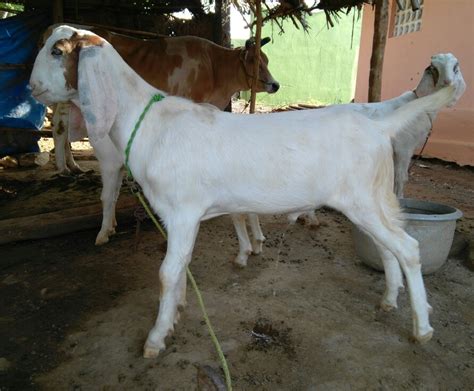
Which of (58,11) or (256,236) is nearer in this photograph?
(256,236)

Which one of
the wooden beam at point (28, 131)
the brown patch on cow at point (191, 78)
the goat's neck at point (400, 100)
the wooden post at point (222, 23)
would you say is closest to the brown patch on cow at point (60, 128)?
the wooden beam at point (28, 131)

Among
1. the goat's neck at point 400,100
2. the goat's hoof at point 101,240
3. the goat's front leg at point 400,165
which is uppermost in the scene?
the goat's neck at point 400,100

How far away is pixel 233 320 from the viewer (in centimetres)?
307

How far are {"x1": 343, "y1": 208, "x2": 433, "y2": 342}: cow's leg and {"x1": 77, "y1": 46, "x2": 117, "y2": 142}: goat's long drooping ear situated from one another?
Answer: 5.09 ft

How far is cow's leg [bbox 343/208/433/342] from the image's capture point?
2.66m

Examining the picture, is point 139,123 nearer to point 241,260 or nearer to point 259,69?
point 241,260

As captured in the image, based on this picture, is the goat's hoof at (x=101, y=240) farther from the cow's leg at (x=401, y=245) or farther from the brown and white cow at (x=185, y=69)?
the cow's leg at (x=401, y=245)

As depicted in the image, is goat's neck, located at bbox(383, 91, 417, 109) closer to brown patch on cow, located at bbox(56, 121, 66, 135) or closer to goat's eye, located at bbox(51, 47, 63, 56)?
goat's eye, located at bbox(51, 47, 63, 56)

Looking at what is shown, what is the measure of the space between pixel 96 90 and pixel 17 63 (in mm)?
5082

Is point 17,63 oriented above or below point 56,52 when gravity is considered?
below

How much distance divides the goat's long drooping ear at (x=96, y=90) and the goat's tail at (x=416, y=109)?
5.49 ft

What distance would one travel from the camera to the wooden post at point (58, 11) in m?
6.49

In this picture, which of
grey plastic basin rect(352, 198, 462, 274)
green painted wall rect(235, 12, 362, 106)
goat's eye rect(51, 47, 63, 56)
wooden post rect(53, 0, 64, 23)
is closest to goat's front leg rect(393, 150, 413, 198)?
grey plastic basin rect(352, 198, 462, 274)

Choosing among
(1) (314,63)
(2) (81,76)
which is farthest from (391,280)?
(1) (314,63)
